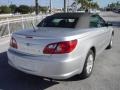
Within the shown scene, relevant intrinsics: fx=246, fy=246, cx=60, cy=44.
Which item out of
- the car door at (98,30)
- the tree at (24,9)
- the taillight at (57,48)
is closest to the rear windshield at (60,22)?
the car door at (98,30)

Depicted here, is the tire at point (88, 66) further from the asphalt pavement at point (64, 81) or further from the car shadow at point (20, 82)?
the car shadow at point (20, 82)

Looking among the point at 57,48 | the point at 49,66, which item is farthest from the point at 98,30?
the point at 49,66

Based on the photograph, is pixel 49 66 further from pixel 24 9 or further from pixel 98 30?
pixel 24 9

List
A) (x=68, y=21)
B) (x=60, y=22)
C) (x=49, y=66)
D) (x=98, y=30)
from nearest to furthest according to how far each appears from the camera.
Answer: (x=49, y=66) < (x=68, y=21) < (x=60, y=22) < (x=98, y=30)

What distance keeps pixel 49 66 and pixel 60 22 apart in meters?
1.88

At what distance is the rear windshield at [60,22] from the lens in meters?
5.91

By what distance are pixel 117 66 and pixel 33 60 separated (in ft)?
9.58

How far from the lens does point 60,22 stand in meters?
6.18

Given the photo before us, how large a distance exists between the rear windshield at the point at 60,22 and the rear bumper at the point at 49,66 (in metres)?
1.25

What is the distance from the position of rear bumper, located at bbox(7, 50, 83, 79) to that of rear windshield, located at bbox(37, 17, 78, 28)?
125 cm

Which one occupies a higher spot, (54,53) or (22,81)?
(54,53)

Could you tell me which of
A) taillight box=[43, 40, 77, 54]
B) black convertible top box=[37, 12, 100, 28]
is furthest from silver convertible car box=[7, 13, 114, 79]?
black convertible top box=[37, 12, 100, 28]

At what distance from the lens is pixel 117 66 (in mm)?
6742

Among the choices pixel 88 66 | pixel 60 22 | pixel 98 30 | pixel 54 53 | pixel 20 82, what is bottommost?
pixel 20 82
